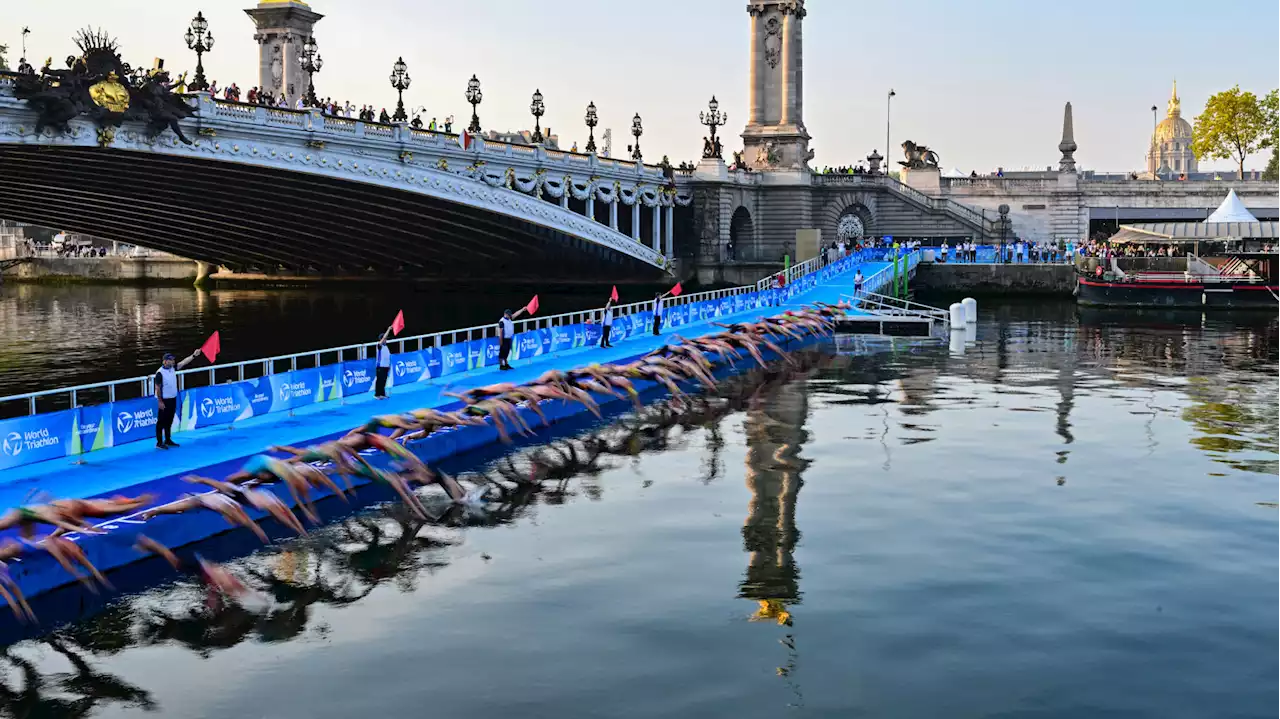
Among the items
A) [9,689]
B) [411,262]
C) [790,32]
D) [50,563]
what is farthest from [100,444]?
[790,32]

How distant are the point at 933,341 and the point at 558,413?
28.2 m

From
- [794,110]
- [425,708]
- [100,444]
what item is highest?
[794,110]

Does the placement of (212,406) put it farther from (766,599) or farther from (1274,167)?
(1274,167)

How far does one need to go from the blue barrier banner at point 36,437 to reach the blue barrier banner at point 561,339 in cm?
2152

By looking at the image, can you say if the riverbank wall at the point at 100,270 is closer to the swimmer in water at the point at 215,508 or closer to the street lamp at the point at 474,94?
the street lamp at the point at 474,94

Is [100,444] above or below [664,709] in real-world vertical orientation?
above

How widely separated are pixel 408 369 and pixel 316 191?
102 feet

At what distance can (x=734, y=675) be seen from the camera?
53.0 ft

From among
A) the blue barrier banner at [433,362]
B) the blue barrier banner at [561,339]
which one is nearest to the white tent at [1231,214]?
the blue barrier banner at [561,339]

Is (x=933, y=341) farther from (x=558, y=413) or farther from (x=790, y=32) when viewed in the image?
(x=790, y=32)

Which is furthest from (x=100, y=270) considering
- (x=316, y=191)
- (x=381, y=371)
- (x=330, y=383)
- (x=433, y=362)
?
(x=330, y=383)

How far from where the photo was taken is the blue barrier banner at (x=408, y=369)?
1383 inches

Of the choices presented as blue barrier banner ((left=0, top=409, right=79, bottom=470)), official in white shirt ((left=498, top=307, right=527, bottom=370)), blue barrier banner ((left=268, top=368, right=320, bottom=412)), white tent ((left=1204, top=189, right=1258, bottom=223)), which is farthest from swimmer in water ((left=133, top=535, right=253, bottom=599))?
white tent ((left=1204, top=189, right=1258, bottom=223))

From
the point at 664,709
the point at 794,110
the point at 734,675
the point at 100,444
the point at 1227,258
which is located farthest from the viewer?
the point at 794,110
